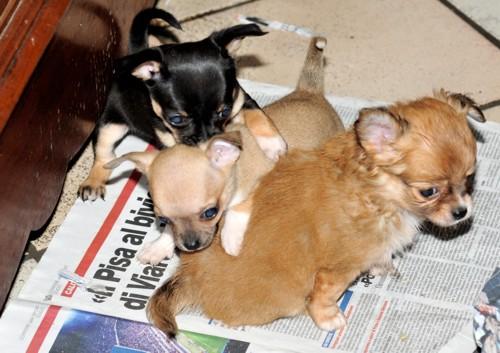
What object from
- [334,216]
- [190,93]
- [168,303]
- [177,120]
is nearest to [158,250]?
[168,303]

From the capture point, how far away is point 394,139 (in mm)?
2730

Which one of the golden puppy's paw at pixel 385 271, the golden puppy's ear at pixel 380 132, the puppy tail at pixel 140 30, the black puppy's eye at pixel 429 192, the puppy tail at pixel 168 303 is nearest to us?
the golden puppy's ear at pixel 380 132

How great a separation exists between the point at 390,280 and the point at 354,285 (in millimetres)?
125

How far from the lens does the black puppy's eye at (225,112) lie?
123 inches

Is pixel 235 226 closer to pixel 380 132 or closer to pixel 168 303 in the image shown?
pixel 168 303

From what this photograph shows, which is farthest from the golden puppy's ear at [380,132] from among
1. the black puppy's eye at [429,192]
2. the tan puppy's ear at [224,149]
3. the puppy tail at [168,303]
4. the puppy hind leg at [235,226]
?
the puppy tail at [168,303]

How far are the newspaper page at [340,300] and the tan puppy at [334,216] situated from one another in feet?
0.31

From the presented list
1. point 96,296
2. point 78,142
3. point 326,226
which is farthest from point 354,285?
point 78,142

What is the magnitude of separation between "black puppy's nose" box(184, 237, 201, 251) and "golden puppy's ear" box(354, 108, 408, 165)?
0.58 meters

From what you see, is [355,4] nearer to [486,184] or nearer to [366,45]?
[366,45]

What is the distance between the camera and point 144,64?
311cm

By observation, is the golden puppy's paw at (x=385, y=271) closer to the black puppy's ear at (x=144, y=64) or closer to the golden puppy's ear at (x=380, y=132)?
the golden puppy's ear at (x=380, y=132)

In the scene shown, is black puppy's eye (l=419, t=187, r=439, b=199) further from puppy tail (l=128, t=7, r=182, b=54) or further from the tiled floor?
puppy tail (l=128, t=7, r=182, b=54)

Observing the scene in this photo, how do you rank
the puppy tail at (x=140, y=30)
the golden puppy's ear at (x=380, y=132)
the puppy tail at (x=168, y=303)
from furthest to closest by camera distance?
the puppy tail at (x=140, y=30) < the puppy tail at (x=168, y=303) < the golden puppy's ear at (x=380, y=132)
